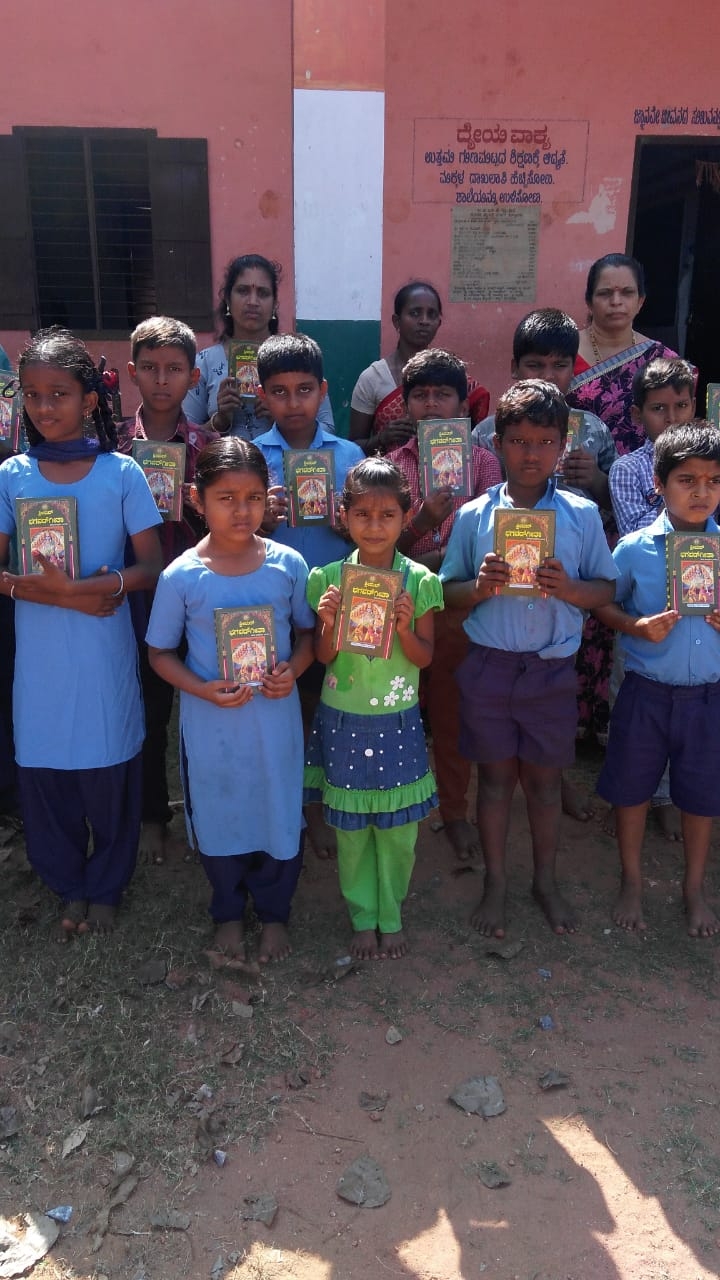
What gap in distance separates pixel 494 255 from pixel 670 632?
383 centimetres

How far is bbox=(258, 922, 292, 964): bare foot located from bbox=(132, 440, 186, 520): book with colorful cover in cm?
146

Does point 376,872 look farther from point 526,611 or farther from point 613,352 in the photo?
point 613,352

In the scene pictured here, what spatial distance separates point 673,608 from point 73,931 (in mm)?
2252

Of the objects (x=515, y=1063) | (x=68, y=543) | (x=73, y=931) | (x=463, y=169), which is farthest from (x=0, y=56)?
(x=515, y=1063)

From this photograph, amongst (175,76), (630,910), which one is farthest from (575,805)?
(175,76)

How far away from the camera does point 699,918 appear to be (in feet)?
10.8

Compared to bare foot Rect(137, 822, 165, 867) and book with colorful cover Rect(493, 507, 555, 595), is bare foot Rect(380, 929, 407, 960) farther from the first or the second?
book with colorful cover Rect(493, 507, 555, 595)

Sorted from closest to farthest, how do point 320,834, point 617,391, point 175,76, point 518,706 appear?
point 518,706 → point 320,834 → point 617,391 → point 175,76

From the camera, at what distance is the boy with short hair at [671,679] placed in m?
2.95

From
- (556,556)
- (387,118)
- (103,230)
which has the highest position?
(387,118)

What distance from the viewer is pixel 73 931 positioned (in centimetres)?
322

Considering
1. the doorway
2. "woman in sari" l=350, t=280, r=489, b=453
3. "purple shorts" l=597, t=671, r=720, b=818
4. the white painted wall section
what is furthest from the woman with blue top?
the doorway

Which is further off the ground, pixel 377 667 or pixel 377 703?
pixel 377 667

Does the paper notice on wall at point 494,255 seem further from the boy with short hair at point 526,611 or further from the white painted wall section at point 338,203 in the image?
the boy with short hair at point 526,611
